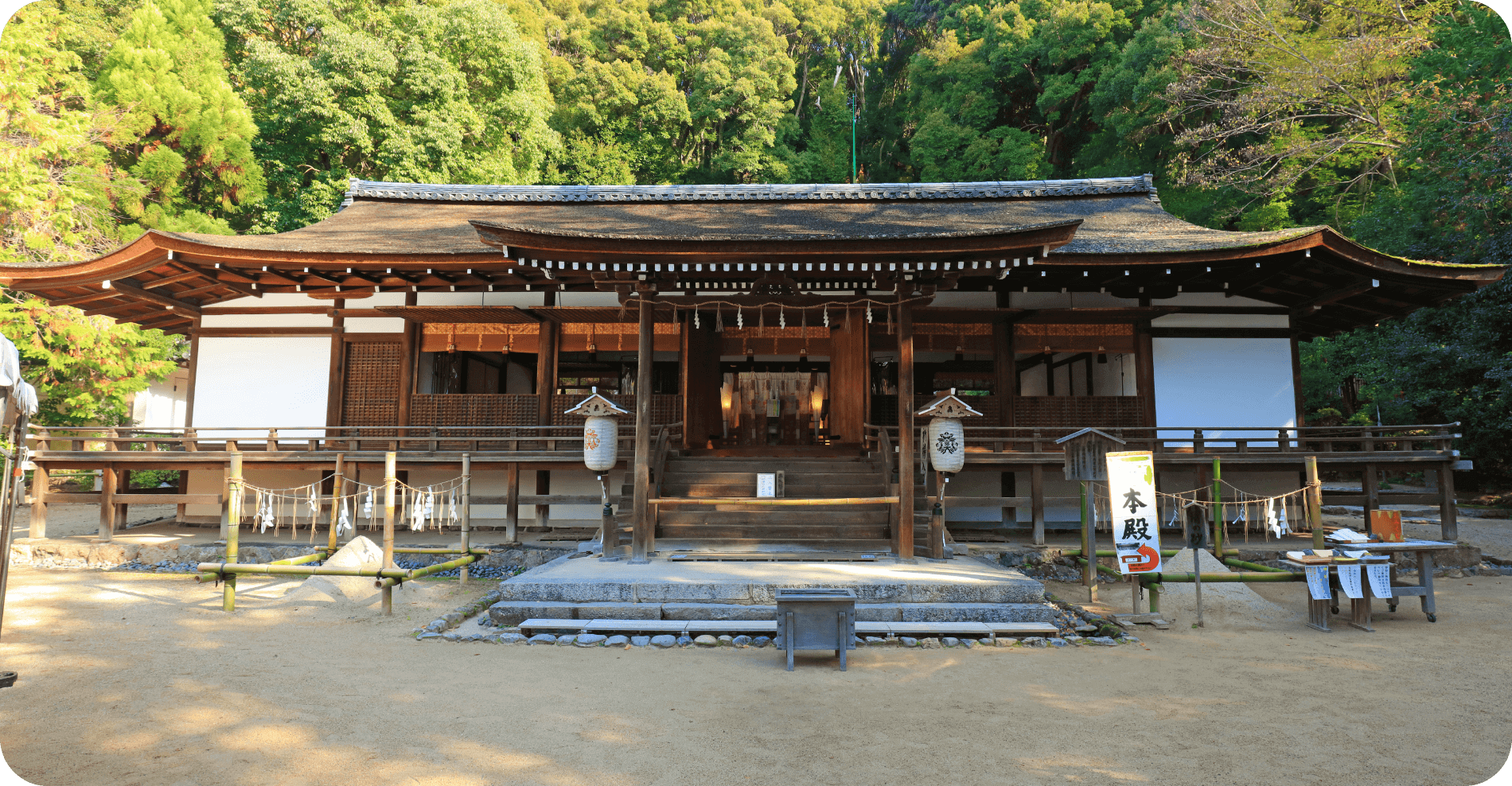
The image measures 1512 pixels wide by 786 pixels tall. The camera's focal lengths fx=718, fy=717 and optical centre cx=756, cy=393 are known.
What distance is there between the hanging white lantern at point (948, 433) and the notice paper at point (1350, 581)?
397 centimetres

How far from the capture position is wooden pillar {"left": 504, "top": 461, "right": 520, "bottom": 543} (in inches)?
450

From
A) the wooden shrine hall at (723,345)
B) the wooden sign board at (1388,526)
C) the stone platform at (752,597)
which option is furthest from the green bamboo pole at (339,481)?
the wooden sign board at (1388,526)

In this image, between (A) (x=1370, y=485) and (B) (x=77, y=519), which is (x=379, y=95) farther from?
(A) (x=1370, y=485)

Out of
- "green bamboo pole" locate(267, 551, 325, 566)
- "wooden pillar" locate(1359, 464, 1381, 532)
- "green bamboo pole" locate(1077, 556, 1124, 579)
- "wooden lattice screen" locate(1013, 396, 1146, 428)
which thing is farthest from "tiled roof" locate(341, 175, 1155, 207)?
"green bamboo pole" locate(267, 551, 325, 566)

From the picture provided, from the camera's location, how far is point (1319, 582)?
731cm

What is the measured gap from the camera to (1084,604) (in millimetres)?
8570

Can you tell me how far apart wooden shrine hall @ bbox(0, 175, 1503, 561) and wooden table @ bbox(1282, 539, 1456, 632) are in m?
3.30

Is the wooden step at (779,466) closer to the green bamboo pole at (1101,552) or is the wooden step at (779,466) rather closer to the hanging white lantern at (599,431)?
the hanging white lantern at (599,431)

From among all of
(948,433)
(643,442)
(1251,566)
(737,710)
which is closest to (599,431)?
(643,442)

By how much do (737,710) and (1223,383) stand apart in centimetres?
1095

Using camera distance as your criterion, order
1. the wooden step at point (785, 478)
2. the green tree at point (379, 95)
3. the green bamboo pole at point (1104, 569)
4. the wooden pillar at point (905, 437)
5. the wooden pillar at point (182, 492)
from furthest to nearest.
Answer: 1. the green tree at point (379, 95)
2. the wooden pillar at point (182, 492)
3. the wooden step at point (785, 478)
4. the wooden pillar at point (905, 437)
5. the green bamboo pole at point (1104, 569)

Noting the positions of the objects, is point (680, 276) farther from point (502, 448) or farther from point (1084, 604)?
point (1084, 604)

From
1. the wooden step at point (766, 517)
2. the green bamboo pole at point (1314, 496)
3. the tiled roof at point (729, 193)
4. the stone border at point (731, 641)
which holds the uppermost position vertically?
the tiled roof at point (729, 193)

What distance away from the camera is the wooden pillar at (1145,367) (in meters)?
11.9
